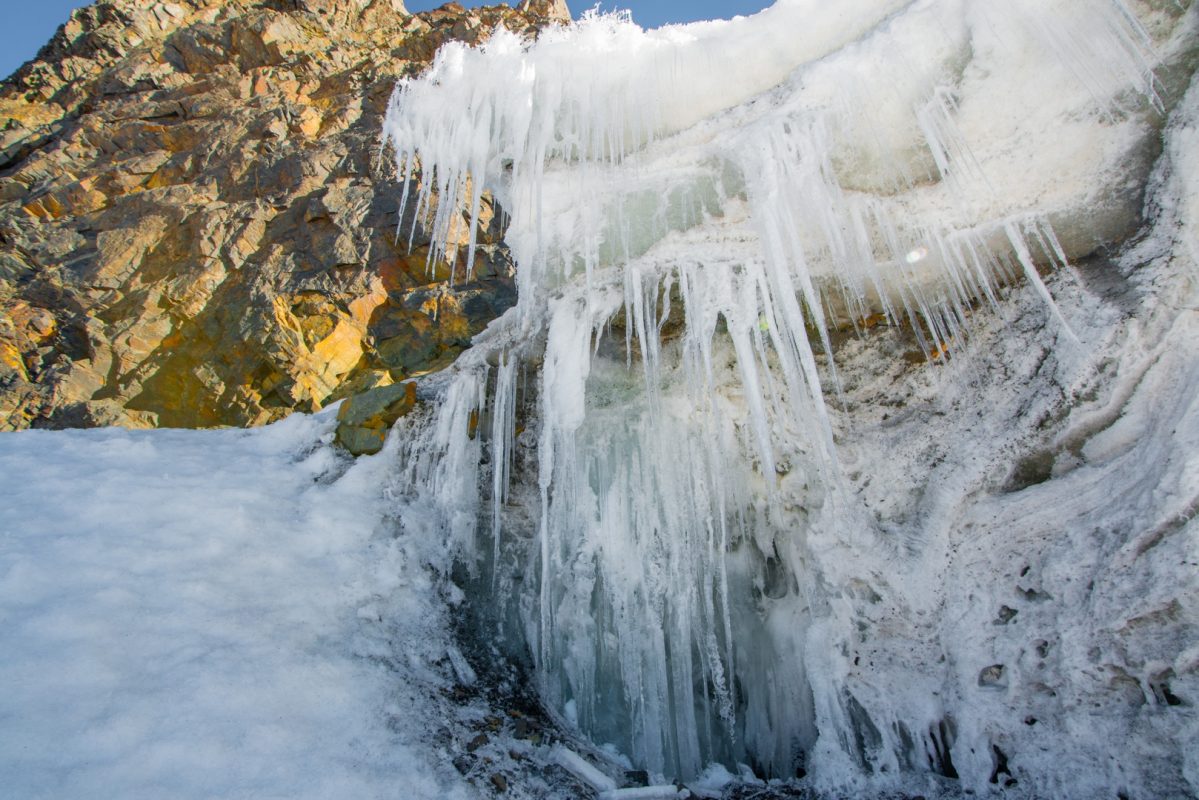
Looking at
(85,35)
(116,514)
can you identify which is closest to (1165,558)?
(116,514)

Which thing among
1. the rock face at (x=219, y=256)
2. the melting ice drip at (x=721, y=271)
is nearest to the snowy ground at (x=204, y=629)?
the melting ice drip at (x=721, y=271)

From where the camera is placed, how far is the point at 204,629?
3975 mm

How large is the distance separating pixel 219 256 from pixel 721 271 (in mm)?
15774

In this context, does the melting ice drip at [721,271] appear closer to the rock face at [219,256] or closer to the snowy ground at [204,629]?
the snowy ground at [204,629]

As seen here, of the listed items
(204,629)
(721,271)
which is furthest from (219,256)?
(721,271)

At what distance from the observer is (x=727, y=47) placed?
546 cm

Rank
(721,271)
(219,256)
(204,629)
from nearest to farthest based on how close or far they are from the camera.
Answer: (204,629) < (721,271) < (219,256)

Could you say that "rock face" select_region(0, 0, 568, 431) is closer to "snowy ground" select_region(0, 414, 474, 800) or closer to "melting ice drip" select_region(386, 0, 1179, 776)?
"snowy ground" select_region(0, 414, 474, 800)

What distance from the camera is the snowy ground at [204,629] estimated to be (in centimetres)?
305

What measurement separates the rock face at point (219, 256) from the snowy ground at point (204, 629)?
7.32 meters

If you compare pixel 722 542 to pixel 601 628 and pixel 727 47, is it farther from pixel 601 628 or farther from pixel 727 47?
pixel 727 47

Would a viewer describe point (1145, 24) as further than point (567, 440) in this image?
No

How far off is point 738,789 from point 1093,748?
2395 mm

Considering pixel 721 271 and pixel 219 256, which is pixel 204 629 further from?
pixel 219 256
